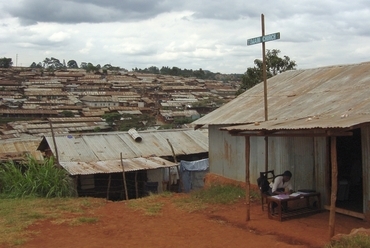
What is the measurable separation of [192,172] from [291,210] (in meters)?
8.63

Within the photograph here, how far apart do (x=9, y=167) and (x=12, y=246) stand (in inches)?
312

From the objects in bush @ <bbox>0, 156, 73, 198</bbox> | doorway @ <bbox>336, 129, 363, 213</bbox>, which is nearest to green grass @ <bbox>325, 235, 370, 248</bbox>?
doorway @ <bbox>336, 129, 363, 213</bbox>

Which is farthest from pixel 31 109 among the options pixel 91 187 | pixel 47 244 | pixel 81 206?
pixel 47 244

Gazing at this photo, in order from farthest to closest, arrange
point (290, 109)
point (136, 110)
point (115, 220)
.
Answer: point (136, 110) < point (290, 109) < point (115, 220)

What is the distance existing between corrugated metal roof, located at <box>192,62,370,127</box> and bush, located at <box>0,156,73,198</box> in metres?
5.00

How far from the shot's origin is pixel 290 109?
12.1 metres

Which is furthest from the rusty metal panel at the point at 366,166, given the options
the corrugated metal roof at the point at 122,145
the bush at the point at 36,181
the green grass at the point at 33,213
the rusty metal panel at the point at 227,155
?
the corrugated metal roof at the point at 122,145

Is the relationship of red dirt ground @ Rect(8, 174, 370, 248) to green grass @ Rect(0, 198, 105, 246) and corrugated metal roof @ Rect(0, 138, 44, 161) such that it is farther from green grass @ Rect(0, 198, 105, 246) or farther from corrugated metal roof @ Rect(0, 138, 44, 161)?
corrugated metal roof @ Rect(0, 138, 44, 161)

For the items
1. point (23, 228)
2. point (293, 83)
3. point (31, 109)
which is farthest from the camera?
point (31, 109)

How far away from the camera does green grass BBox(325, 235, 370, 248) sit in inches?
259

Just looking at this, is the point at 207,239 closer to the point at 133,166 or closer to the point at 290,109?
the point at 290,109

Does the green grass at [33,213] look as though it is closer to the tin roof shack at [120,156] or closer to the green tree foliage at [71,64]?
the tin roof shack at [120,156]

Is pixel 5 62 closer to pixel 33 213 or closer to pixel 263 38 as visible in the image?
pixel 33 213

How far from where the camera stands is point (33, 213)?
1130cm
